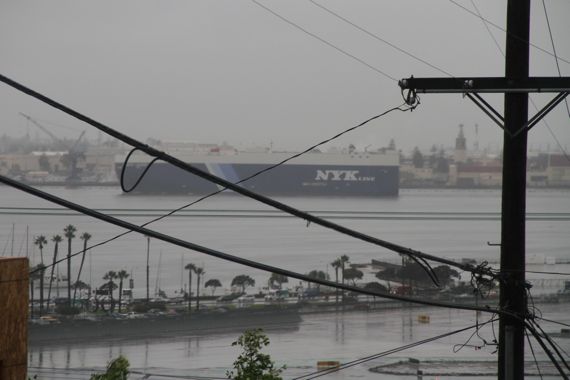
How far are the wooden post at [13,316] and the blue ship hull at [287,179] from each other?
1824cm

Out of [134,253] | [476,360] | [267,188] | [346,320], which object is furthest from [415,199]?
[476,360]

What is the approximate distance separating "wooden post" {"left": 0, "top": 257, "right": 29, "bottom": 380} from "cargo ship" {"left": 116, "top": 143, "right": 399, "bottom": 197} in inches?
746

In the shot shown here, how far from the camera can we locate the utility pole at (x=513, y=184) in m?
1.40

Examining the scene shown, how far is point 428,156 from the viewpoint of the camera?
23344 mm

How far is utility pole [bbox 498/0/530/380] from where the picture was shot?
1.41 metres

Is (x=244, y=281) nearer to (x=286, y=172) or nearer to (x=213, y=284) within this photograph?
(x=213, y=284)

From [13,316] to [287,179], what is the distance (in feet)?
64.8

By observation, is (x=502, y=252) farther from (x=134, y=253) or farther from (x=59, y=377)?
(x=134, y=253)

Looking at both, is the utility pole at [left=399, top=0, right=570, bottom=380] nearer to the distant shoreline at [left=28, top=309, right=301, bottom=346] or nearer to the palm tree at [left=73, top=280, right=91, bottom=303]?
the distant shoreline at [left=28, top=309, right=301, bottom=346]

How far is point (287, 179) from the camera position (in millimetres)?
20938

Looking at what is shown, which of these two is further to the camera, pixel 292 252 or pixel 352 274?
pixel 292 252

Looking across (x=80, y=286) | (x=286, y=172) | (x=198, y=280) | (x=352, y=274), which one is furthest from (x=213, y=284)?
(x=286, y=172)

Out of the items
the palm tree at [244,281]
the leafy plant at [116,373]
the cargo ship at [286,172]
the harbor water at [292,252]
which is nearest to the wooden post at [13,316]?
the leafy plant at [116,373]

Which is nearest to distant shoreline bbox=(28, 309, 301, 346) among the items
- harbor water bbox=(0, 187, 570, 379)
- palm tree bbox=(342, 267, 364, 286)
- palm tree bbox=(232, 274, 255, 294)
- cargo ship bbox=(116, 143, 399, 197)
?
harbor water bbox=(0, 187, 570, 379)
